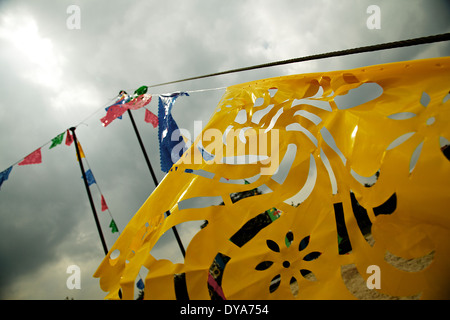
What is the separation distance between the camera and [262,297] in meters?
1.21

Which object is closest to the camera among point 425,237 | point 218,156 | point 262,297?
point 425,237

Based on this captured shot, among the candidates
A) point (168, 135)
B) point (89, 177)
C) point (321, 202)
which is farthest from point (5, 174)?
point (321, 202)

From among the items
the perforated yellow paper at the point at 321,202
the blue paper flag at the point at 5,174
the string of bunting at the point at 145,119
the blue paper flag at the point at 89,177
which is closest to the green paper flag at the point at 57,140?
the string of bunting at the point at 145,119

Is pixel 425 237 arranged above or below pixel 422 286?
above

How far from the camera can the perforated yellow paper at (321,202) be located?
41.7 inches

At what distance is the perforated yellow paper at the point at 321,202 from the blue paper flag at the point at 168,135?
3.21 meters

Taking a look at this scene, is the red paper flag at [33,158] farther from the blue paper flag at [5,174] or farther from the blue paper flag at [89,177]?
the blue paper flag at [89,177]

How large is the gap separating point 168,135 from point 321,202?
4.24m

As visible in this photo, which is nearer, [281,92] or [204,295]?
[204,295]

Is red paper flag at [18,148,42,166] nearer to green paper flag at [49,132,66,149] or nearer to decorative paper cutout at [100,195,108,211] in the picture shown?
green paper flag at [49,132,66,149]
